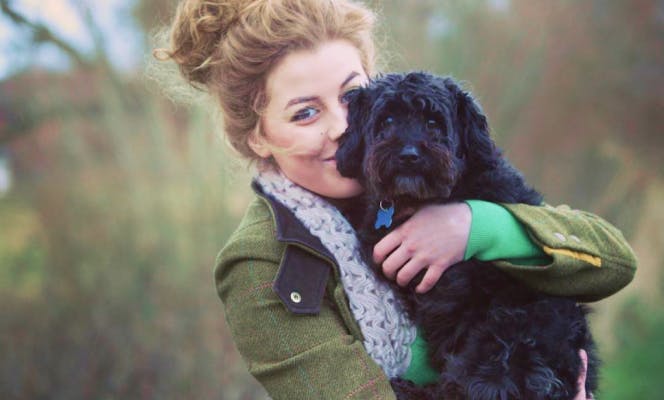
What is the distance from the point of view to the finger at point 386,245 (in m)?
2.39

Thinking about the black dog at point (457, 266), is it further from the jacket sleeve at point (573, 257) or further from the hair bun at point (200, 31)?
the hair bun at point (200, 31)

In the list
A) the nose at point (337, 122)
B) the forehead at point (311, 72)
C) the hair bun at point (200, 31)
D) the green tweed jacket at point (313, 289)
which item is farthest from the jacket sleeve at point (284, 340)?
the hair bun at point (200, 31)

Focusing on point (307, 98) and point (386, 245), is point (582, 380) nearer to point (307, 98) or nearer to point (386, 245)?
point (386, 245)

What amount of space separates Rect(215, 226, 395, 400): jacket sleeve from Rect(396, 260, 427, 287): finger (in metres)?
0.25

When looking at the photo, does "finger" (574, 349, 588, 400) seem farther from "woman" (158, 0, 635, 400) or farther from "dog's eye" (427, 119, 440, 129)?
"dog's eye" (427, 119, 440, 129)

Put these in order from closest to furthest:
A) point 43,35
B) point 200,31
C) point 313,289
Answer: point 313,289
point 200,31
point 43,35

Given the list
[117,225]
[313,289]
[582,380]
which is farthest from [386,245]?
[117,225]

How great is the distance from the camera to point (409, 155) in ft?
7.25

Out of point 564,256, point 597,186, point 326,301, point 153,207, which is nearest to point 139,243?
point 153,207

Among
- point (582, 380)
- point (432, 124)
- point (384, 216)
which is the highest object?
point (432, 124)

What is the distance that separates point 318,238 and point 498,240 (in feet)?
2.00

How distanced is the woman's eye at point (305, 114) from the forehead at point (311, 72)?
6cm

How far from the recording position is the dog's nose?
2.21 meters

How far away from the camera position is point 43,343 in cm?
615
